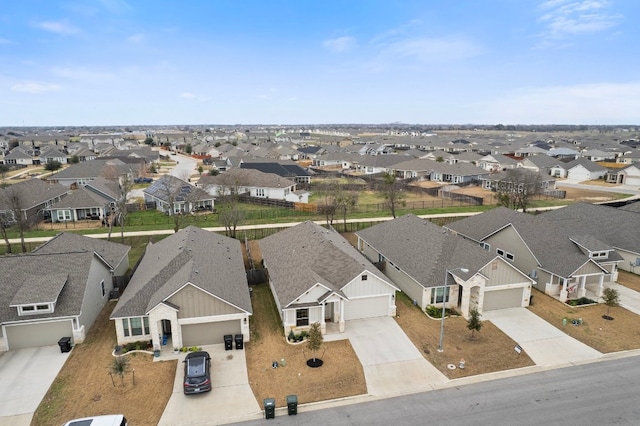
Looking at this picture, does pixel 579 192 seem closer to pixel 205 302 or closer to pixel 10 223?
pixel 205 302

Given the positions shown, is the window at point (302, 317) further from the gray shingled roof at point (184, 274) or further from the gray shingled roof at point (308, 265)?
the gray shingled roof at point (184, 274)

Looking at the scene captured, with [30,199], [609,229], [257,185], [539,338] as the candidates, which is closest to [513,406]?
[539,338]

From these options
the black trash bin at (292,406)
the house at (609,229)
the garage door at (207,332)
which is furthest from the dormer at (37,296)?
the house at (609,229)

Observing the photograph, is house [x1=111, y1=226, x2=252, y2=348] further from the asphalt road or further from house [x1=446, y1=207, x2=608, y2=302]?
house [x1=446, y1=207, x2=608, y2=302]

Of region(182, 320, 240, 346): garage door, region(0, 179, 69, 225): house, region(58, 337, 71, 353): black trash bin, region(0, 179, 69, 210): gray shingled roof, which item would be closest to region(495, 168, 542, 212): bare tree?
region(182, 320, 240, 346): garage door

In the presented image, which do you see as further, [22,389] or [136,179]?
[136,179]

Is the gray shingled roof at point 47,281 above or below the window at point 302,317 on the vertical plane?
above

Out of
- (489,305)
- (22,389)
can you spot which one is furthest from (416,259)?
(22,389)
